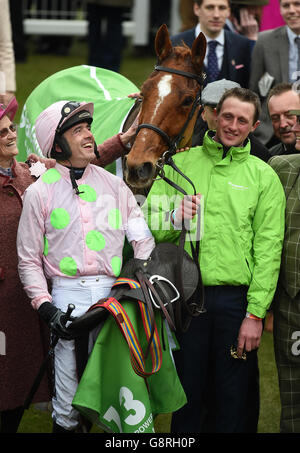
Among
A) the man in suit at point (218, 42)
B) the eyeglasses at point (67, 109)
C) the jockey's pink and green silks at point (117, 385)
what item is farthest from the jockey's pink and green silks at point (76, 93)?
the jockey's pink and green silks at point (117, 385)

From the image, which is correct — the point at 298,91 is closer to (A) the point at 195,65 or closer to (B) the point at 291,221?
(A) the point at 195,65

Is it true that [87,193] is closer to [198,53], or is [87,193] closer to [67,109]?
[67,109]

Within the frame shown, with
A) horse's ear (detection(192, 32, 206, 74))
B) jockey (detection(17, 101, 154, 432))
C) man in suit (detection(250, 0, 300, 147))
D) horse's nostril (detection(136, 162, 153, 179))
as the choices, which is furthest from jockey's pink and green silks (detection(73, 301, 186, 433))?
man in suit (detection(250, 0, 300, 147))

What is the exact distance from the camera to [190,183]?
375 cm

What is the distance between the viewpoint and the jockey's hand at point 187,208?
3.60 m

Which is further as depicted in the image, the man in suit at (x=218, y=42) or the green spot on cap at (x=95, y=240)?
the man in suit at (x=218, y=42)

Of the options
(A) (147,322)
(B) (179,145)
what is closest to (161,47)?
(B) (179,145)

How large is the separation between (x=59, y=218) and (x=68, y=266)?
208mm

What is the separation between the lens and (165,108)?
159 inches

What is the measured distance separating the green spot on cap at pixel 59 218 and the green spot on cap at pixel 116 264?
10.3 inches

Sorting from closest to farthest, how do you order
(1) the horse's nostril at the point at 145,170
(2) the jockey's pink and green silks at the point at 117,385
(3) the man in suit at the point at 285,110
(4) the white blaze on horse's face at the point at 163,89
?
1. (2) the jockey's pink and green silks at the point at 117,385
2. (1) the horse's nostril at the point at 145,170
3. (4) the white blaze on horse's face at the point at 163,89
4. (3) the man in suit at the point at 285,110

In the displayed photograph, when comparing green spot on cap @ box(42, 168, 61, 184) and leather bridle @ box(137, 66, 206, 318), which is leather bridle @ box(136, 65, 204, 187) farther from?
green spot on cap @ box(42, 168, 61, 184)

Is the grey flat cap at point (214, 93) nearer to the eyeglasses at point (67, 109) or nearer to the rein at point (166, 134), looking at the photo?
the rein at point (166, 134)

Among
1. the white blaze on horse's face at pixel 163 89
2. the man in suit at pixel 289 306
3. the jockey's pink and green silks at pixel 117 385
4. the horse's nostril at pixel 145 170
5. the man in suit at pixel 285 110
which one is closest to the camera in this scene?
the jockey's pink and green silks at pixel 117 385
